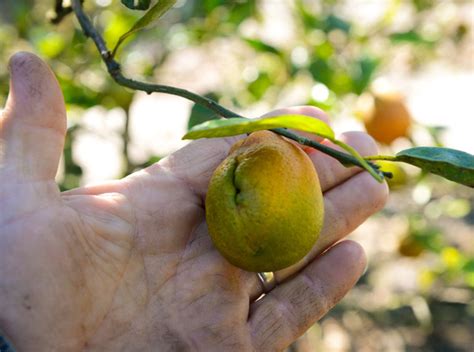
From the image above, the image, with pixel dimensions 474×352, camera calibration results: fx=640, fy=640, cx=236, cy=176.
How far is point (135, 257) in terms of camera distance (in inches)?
48.0

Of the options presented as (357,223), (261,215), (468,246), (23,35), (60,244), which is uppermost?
(261,215)

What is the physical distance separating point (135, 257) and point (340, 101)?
816 millimetres

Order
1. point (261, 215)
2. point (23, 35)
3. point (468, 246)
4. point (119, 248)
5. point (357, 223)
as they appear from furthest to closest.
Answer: point (468, 246) → point (23, 35) → point (357, 223) → point (119, 248) → point (261, 215)

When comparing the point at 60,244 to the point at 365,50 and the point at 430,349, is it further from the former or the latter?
the point at 430,349

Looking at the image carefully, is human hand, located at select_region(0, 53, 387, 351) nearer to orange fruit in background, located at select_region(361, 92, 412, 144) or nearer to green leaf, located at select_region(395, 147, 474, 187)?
orange fruit in background, located at select_region(361, 92, 412, 144)

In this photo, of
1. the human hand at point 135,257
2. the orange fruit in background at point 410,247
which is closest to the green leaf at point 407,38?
the human hand at point 135,257

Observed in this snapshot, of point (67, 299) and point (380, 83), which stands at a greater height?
point (67, 299)

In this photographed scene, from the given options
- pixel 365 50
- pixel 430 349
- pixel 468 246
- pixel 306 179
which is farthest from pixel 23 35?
pixel 468 246

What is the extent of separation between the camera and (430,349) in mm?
2264

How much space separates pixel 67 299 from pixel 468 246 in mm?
2095

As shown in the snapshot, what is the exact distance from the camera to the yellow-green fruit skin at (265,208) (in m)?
0.92

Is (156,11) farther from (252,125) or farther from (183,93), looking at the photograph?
(252,125)

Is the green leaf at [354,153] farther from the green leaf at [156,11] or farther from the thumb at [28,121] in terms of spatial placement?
the thumb at [28,121]

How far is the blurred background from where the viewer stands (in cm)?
171
